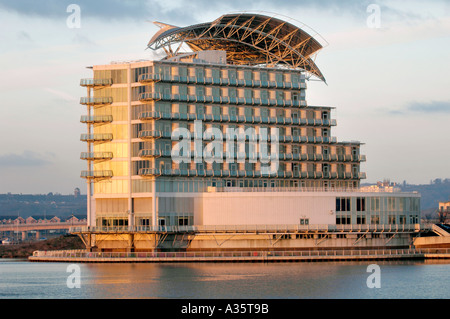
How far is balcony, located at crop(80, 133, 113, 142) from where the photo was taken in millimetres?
163375

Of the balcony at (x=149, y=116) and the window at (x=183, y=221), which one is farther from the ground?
the balcony at (x=149, y=116)

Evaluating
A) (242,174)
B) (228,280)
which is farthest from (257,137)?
(228,280)

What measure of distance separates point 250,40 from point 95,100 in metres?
32.6

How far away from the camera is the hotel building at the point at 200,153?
16088cm

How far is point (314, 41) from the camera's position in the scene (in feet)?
594

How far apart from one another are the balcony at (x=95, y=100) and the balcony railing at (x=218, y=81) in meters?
6.34

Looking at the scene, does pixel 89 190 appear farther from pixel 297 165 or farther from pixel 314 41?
pixel 314 41

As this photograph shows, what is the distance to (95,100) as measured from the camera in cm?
16400

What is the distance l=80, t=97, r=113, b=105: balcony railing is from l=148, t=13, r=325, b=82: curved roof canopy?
1394 cm

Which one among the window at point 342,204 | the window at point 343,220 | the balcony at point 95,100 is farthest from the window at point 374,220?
the balcony at point 95,100

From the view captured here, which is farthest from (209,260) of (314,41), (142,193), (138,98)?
(314,41)

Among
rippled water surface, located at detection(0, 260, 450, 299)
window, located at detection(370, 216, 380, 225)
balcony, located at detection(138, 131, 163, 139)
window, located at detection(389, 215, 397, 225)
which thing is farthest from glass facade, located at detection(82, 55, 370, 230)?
rippled water surface, located at detection(0, 260, 450, 299)

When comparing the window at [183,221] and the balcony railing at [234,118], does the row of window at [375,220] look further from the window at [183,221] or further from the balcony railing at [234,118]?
the window at [183,221]
